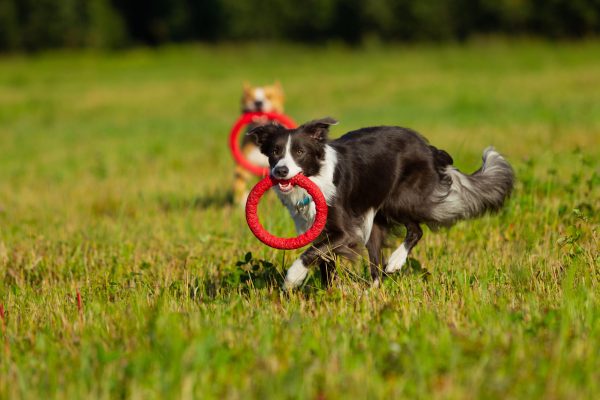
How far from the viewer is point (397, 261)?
203 inches

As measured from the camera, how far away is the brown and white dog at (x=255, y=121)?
8619 mm

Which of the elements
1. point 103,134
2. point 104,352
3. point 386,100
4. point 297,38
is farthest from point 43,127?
point 297,38

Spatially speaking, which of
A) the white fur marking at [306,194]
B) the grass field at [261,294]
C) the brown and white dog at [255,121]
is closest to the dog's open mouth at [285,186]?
the white fur marking at [306,194]

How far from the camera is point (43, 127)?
21.7 m

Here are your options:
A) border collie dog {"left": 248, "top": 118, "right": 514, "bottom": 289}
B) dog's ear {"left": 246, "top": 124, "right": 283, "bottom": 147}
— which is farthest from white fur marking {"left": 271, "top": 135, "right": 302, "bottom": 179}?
dog's ear {"left": 246, "top": 124, "right": 283, "bottom": 147}

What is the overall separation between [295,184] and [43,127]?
1866cm

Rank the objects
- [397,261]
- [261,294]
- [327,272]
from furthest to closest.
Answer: [397,261] < [327,272] < [261,294]

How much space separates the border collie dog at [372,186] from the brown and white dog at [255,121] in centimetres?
328

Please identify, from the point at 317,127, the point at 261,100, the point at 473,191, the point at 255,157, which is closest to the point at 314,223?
the point at 317,127

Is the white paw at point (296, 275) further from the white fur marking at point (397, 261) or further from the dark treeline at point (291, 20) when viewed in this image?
the dark treeline at point (291, 20)

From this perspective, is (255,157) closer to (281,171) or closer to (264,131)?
(264,131)

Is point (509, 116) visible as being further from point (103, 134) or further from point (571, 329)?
point (571, 329)

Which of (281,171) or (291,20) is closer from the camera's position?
(281,171)

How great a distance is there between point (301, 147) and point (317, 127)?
0.20 meters
